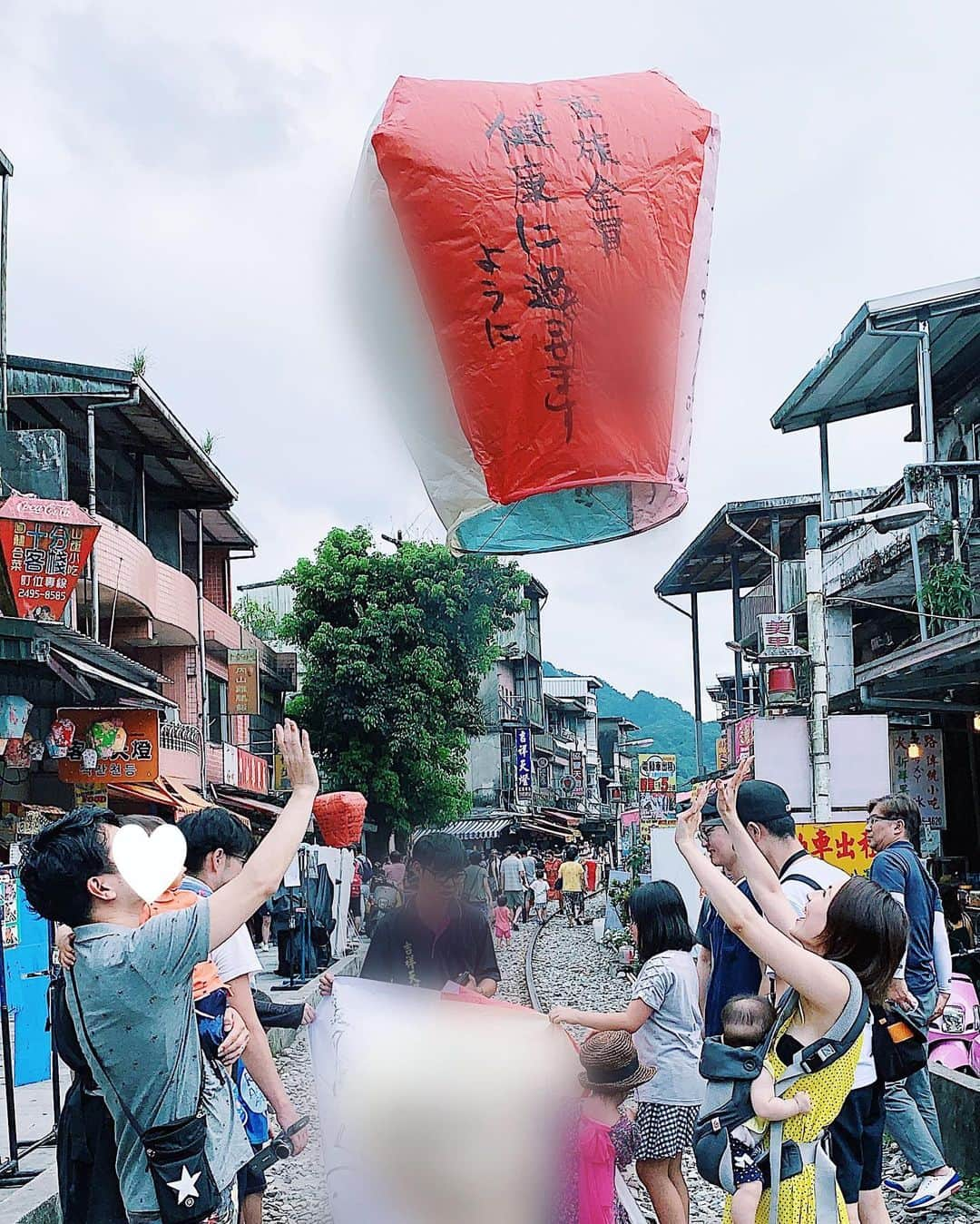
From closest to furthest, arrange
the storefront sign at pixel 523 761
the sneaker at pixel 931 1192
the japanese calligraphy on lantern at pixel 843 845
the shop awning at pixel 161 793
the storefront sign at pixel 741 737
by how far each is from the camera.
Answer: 1. the sneaker at pixel 931 1192
2. the japanese calligraphy on lantern at pixel 843 845
3. the shop awning at pixel 161 793
4. the storefront sign at pixel 741 737
5. the storefront sign at pixel 523 761

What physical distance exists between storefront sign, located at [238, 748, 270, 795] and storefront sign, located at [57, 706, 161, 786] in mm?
10774

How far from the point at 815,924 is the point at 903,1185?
332cm

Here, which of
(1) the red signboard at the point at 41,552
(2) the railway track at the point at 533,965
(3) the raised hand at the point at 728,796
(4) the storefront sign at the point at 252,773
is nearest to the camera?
(3) the raised hand at the point at 728,796

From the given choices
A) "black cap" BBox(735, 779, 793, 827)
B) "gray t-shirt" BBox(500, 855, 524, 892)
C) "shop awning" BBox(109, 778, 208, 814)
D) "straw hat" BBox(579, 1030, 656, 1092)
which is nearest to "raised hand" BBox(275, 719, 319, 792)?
"straw hat" BBox(579, 1030, 656, 1092)

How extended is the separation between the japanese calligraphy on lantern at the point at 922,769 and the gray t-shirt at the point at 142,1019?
14627mm

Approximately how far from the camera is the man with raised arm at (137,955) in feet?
10.7

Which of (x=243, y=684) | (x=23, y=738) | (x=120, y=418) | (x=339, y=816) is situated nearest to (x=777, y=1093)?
(x=23, y=738)

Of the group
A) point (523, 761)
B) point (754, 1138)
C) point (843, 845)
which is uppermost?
point (843, 845)

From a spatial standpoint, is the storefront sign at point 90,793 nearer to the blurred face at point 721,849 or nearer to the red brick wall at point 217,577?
the red brick wall at point 217,577

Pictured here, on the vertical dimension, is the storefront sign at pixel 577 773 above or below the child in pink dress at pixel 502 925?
above

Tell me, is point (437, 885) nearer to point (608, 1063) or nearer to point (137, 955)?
point (608, 1063)

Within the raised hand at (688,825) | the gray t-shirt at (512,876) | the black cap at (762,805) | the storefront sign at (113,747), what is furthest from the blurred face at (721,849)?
the gray t-shirt at (512,876)

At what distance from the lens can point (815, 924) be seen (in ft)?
12.4

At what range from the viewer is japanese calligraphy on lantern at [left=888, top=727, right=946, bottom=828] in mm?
16766
